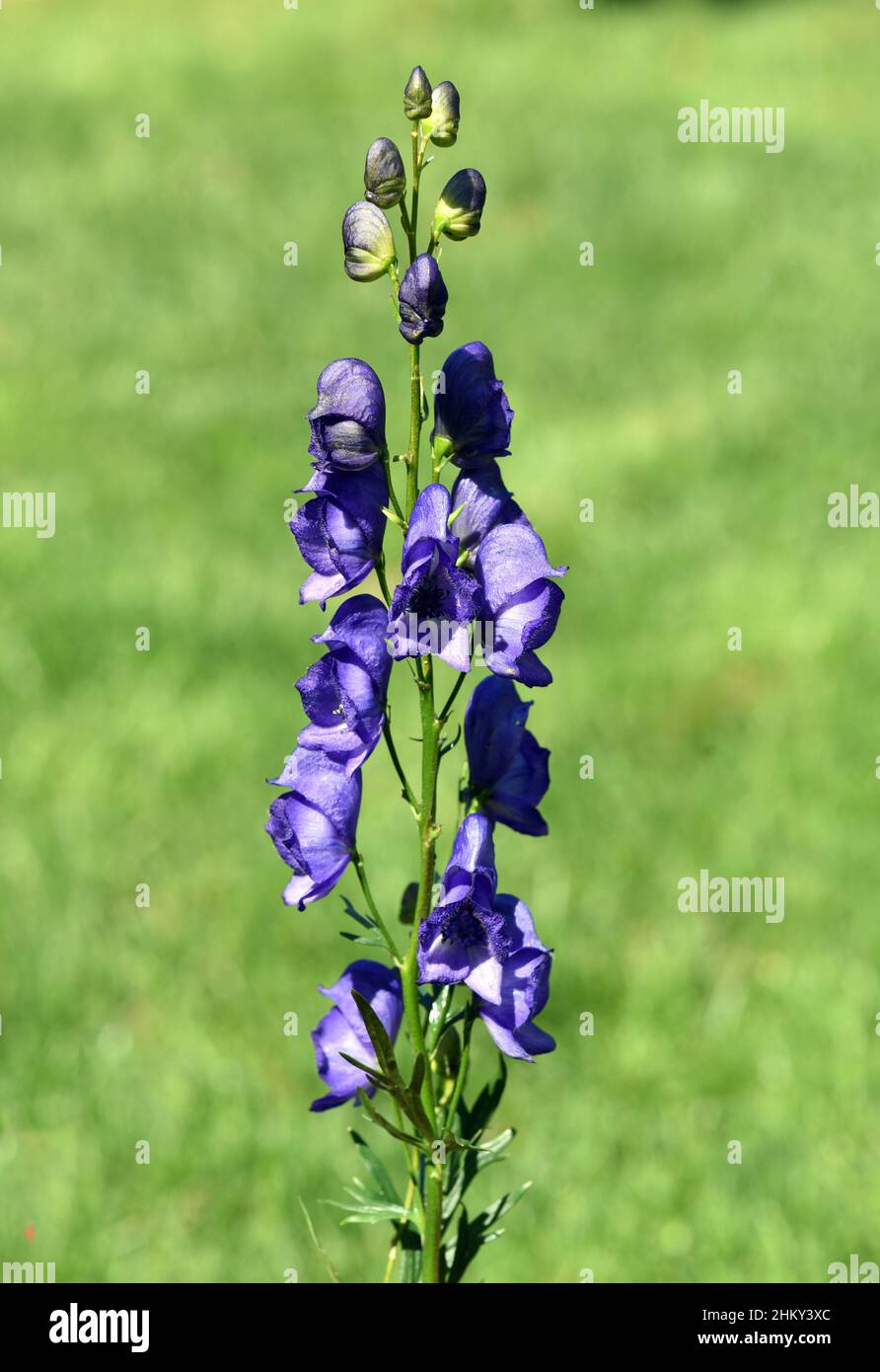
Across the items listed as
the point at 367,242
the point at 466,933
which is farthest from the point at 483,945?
the point at 367,242

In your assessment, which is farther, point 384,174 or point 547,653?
point 547,653

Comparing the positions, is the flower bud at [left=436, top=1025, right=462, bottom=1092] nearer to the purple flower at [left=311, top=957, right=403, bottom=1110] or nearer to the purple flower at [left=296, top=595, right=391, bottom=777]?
the purple flower at [left=311, top=957, right=403, bottom=1110]

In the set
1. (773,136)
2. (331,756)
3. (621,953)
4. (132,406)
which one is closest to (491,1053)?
(621,953)

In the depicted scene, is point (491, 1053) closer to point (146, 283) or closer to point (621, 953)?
point (621, 953)

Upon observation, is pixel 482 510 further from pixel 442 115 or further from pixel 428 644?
pixel 442 115

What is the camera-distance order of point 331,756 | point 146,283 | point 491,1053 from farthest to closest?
point 146,283 < point 491,1053 < point 331,756

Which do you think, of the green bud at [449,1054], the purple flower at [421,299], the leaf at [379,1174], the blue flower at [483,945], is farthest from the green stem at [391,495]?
the leaf at [379,1174]
